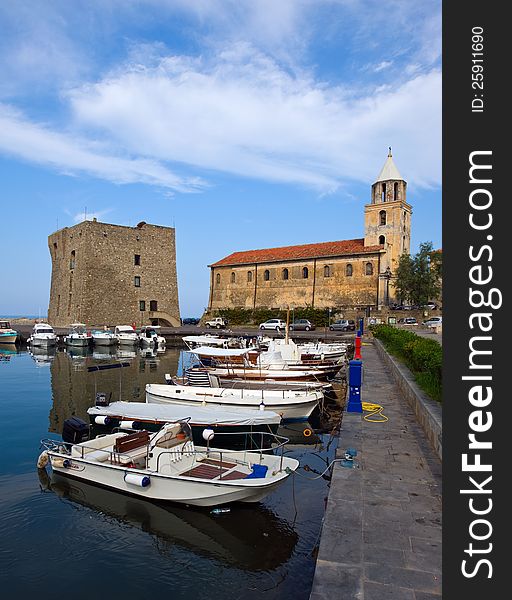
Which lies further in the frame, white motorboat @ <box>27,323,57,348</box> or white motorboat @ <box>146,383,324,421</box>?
white motorboat @ <box>27,323,57,348</box>

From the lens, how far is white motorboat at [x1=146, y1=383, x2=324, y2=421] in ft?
46.1

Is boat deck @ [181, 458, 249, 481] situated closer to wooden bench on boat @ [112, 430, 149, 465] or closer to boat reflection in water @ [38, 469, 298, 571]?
boat reflection in water @ [38, 469, 298, 571]

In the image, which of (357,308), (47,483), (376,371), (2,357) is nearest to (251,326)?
(357,308)

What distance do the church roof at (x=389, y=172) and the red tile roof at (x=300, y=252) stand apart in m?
7.39

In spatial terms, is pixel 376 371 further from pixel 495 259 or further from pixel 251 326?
pixel 251 326

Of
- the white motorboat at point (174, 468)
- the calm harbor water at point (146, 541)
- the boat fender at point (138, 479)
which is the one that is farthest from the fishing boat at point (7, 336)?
the boat fender at point (138, 479)

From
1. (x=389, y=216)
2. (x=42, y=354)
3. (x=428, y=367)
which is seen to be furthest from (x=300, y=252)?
(x=428, y=367)

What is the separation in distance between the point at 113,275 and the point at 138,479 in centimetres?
4779

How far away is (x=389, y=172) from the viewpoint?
2021 inches

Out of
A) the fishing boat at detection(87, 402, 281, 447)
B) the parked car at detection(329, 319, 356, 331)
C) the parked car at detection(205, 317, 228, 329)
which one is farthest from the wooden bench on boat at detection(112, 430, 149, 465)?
the parked car at detection(205, 317, 228, 329)

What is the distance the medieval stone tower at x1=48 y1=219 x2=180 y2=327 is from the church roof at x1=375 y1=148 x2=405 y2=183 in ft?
87.1

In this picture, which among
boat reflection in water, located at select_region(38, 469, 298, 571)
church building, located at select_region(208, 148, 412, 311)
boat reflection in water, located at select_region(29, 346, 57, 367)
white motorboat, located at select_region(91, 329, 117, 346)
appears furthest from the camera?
church building, located at select_region(208, 148, 412, 311)

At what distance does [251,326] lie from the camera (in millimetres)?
54469

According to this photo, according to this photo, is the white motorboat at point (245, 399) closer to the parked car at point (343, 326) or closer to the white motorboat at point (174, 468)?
the white motorboat at point (174, 468)
